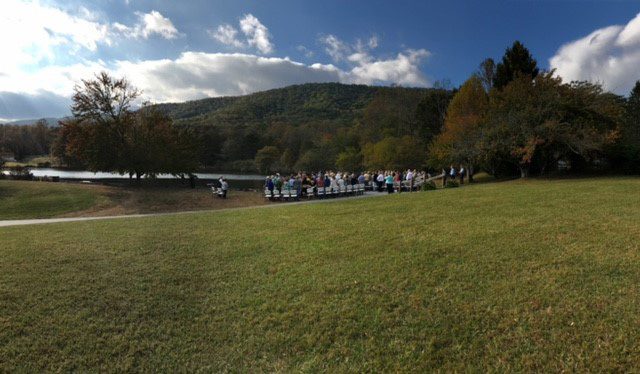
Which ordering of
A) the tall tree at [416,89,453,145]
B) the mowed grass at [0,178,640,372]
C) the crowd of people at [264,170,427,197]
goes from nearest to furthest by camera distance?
the mowed grass at [0,178,640,372]
the crowd of people at [264,170,427,197]
the tall tree at [416,89,453,145]

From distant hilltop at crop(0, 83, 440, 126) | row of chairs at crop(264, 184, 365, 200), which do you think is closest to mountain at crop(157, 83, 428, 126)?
distant hilltop at crop(0, 83, 440, 126)

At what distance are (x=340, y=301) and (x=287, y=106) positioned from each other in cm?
14106

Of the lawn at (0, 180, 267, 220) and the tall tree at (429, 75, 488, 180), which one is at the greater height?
the tall tree at (429, 75, 488, 180)

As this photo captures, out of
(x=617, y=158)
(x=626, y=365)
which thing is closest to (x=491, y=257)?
(x=626, y=365)

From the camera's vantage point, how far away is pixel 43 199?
21.4 metres

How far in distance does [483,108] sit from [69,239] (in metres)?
33.4

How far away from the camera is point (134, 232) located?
1139cm

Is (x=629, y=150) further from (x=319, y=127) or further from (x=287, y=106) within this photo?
(x=287, y=106)

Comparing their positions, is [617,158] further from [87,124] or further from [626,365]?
[87,124]

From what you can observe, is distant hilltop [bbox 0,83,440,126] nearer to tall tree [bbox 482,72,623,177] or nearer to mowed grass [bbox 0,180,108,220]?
tall tree [bbox 482,72,623,177]

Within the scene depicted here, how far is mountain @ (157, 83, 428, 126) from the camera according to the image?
4966 inches

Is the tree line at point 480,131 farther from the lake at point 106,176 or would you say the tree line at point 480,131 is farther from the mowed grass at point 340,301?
the mowed grass at point 340,301

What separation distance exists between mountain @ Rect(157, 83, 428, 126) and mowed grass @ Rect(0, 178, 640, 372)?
357ft

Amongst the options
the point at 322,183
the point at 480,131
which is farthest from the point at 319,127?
the point at 322,183
